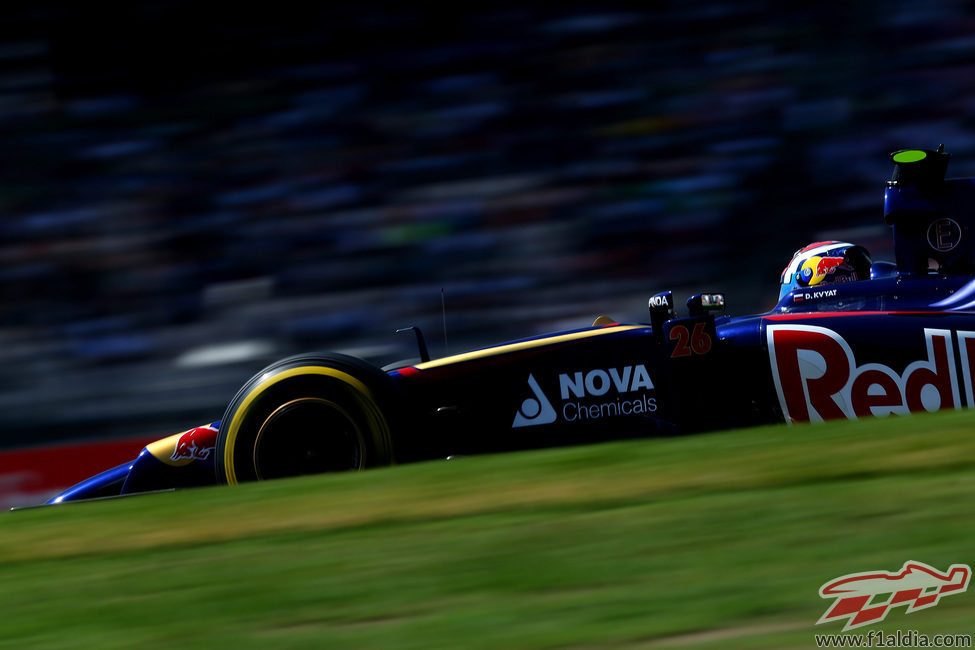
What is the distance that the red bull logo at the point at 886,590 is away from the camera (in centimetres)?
254

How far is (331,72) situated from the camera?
30.1ft

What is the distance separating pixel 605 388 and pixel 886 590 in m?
2.12

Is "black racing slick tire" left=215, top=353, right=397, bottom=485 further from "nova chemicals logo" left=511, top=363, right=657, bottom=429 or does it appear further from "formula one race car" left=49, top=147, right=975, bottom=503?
"nova chemicals logo" left=511, top=363, right=657, bottom=429

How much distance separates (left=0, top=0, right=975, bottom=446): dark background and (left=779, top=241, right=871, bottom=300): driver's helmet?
280 cm

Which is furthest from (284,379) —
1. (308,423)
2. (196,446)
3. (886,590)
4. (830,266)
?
(830,266)

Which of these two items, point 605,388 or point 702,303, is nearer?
point 605,388

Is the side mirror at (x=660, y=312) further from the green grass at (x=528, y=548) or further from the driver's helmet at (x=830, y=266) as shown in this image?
the driver's helmet at (x=830, y=266)

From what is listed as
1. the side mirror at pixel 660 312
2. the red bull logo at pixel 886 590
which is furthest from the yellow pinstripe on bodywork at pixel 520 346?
the red bull logo at pixel 886 590

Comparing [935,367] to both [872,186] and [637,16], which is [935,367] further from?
[637,16]

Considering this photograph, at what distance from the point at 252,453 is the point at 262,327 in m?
3.87

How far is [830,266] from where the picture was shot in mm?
5656

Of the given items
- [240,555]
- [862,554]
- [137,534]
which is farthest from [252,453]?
[862,554]

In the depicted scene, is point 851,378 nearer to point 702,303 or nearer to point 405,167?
point 702,303

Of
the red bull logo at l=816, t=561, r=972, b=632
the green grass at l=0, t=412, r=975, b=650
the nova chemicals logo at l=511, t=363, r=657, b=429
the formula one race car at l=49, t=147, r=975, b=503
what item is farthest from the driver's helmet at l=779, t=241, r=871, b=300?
the red bull logo at l=816, t=561, r=972, b=632
